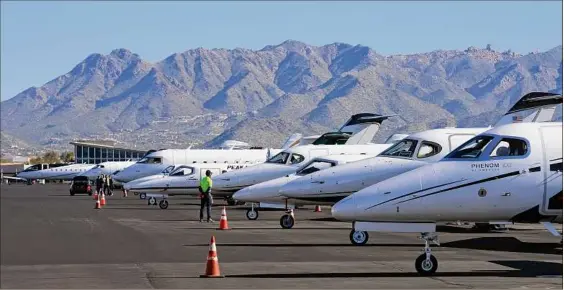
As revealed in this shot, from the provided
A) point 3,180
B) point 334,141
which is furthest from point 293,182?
point 3,180

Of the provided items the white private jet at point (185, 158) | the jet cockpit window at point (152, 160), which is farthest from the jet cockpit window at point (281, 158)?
the jet cockpit window at point (152, 160)

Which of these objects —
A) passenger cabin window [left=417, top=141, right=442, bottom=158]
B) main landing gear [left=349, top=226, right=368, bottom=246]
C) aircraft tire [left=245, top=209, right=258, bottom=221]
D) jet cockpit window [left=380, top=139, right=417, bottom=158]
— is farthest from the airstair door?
aircraft tire [left=245, top=209, right=258, bottom=221]

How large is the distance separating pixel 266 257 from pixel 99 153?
15791cm

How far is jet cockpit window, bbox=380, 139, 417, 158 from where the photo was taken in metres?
26.9

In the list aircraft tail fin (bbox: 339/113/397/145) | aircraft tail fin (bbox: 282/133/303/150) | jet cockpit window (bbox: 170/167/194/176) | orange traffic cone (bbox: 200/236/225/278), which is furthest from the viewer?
aircraft tail fin (bbox: 282/133/303/150)

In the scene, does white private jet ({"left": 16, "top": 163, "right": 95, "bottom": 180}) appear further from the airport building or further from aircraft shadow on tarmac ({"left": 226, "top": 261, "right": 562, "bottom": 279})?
aircraft shadow on tarmac ({"left": 226, "top": 261, "right": 562, "bottom": 279})

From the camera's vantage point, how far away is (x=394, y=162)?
27.3 meters

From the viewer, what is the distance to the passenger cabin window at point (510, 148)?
18.0 metres

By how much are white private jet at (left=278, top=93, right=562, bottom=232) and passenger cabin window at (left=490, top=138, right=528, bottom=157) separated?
7256 mm

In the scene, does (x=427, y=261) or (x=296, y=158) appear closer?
(x=427, y=261)

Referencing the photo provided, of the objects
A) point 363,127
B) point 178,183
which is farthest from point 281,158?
point 363,127

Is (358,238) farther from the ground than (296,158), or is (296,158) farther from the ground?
(296,158)

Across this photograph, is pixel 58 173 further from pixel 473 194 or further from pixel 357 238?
pixel 473 194

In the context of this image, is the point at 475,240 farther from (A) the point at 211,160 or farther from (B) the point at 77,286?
(A) the point at 211,160
